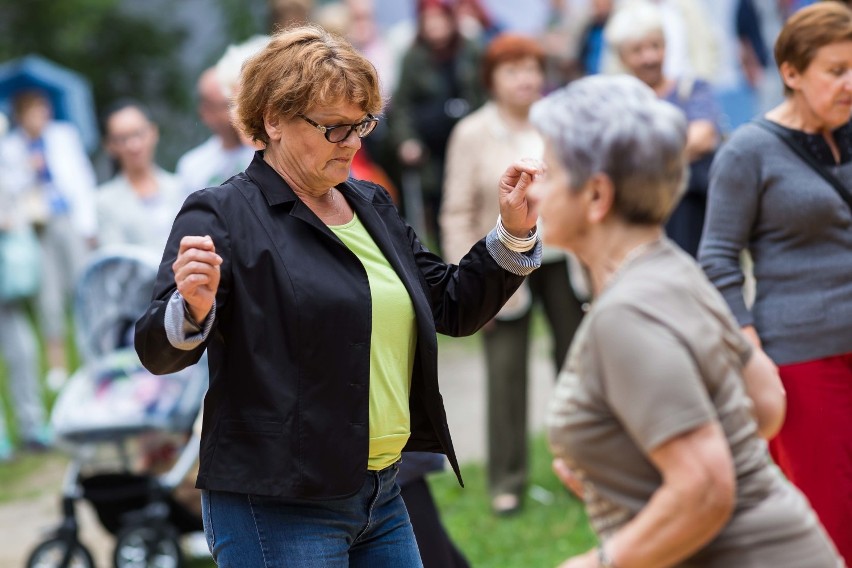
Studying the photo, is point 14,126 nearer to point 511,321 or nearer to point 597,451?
point 511,321

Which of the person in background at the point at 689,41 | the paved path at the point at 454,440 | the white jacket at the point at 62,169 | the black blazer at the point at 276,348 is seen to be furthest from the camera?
the white jacket at the point at 62,169

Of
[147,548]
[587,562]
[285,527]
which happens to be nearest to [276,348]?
[285,527]

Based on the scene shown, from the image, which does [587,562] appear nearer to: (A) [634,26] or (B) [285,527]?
(B) [285,527]

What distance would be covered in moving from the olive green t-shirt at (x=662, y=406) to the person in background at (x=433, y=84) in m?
7.41

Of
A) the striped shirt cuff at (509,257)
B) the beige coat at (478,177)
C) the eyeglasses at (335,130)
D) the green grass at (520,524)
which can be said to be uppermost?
the eyeglasses at (335,130)

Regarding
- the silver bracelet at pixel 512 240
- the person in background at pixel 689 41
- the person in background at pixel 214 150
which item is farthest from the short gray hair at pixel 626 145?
the person in background at pixel 689 41

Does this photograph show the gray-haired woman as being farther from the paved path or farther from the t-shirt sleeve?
the paved path

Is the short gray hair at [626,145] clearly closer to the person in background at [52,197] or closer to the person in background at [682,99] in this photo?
the person in background at [682,99]

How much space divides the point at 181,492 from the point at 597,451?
3.84 meters

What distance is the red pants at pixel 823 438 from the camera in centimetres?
389

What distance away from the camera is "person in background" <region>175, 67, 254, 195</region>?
5836 mm

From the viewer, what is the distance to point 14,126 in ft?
32.9

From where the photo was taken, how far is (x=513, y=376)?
21.2 feet

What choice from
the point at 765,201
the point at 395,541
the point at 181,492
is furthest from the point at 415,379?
the point at 181,492
